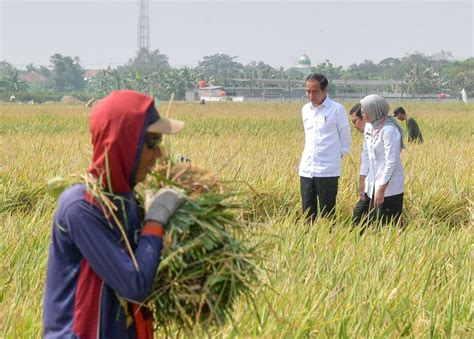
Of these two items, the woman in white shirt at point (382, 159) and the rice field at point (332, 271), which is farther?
the woman in white shirt at point (382, 159)

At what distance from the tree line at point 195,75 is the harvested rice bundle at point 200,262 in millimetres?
54988

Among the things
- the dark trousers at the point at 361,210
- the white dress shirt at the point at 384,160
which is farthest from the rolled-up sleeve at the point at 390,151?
the dark trousers at the point at 361,210

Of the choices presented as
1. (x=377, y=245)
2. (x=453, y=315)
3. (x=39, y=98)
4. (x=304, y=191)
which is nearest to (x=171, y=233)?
(x=453, y=315)

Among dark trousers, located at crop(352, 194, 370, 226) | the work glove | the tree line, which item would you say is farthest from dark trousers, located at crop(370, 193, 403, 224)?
the tree line

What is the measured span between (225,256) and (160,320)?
0.96 ft

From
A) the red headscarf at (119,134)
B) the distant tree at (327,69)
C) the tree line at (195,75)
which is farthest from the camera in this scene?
the distant tree at (327,69)

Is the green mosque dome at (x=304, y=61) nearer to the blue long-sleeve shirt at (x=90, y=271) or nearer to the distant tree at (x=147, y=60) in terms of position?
the distant tree at (x=147, y=60)

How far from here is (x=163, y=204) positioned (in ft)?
7.30

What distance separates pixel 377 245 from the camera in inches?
179

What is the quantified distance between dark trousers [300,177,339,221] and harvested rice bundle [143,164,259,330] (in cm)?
407

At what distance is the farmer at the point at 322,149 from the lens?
21.2ft

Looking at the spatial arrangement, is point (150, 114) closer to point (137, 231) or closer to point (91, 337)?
point (137, 231)

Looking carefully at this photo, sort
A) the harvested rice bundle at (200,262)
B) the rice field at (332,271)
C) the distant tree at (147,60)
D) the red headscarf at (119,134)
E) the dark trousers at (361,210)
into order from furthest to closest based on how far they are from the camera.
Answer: the distant tree at (147,60), the dark trousers at (361,210), the rice field at (332,271), the harvested rice bundle at (200,262), the red headscarf at (119,134)

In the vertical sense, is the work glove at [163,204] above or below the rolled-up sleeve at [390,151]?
above
